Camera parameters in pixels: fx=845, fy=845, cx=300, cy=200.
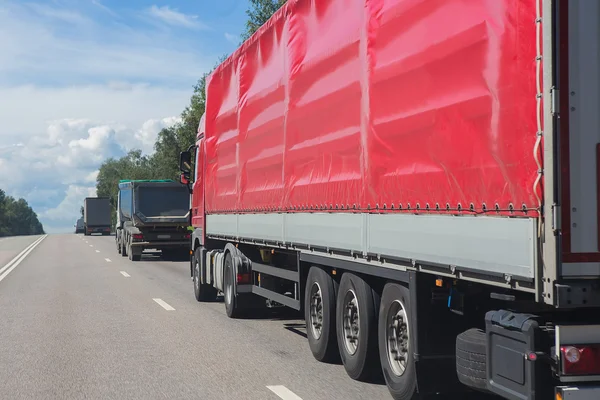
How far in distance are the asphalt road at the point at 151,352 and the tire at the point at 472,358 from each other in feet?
4.89

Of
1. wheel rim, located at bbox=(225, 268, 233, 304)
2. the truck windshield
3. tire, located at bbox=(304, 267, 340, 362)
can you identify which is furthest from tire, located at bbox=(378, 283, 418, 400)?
the truck windshield

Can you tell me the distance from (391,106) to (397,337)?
1783 mm

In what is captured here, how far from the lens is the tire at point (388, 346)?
20.2 ft

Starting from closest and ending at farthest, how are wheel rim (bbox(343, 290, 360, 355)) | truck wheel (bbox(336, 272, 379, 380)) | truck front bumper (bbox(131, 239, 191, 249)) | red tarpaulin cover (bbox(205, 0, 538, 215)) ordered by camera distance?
red tarpaulin cover (bbox(205, 0, 538, 215)), truck wheel (bbox(336, 272, 379, 380)), wheel rim (bbox(343, 290, 360, 355)), truck front bumper (bbox(131, 239, 191, 249))

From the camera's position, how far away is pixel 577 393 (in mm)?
4492

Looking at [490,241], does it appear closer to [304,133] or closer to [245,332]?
[304,133]

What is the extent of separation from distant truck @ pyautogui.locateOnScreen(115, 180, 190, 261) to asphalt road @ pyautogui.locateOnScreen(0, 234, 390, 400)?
12.5 meters

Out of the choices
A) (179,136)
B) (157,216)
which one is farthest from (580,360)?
(179,136)

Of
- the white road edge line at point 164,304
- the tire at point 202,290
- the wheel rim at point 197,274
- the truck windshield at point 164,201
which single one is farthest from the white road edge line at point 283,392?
the truck windshield at point 164,201

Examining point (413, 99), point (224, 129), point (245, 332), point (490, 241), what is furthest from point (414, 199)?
point (224, 129)

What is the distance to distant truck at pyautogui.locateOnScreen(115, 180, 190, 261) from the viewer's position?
1138 inches

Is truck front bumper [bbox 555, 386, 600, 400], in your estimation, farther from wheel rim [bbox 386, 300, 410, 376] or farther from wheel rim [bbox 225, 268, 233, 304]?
wheel rim [bbox 225, 268, 233, 304]

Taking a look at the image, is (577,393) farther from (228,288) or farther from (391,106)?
(228,288)

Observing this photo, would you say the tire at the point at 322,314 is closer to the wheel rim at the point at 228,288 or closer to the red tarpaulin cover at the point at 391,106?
the red tarpaulin cover at the point at 391,106
